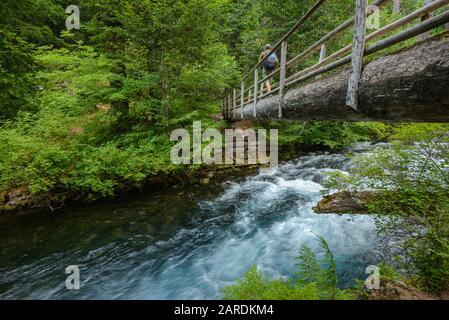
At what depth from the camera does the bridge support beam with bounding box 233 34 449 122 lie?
1979mm

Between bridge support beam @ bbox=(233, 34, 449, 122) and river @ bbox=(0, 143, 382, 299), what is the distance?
322cm

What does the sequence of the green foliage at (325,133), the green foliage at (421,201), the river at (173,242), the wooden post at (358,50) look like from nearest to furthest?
the wooden post at (358,50), the green foliage at (421,201), the river at (173,242), the green foliage at (325,133)

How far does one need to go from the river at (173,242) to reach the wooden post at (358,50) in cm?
341

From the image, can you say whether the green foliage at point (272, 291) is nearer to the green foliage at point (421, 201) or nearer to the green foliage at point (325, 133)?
the green foliage at point (421, 201)

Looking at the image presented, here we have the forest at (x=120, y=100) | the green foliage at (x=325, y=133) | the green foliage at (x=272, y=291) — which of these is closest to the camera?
the green foliage at (x=272, y=291)

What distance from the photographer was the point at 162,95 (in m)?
9.99

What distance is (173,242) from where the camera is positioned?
6.23m

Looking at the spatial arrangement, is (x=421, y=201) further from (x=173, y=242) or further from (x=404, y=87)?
(x=173, y=242)

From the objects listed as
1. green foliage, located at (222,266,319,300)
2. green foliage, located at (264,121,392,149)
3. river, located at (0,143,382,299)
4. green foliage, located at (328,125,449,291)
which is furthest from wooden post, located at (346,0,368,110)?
green foliage, located at (264,121,392,149)

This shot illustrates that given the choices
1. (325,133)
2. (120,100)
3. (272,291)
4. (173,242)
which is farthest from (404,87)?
(325,133)

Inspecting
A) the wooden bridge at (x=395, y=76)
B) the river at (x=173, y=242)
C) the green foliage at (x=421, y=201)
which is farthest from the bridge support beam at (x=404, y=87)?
the river at (x=173, y=242)

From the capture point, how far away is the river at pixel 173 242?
4.82m

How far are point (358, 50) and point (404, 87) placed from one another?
0.82m

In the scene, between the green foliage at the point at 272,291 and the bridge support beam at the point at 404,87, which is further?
the green foliage at the point at 272,291
